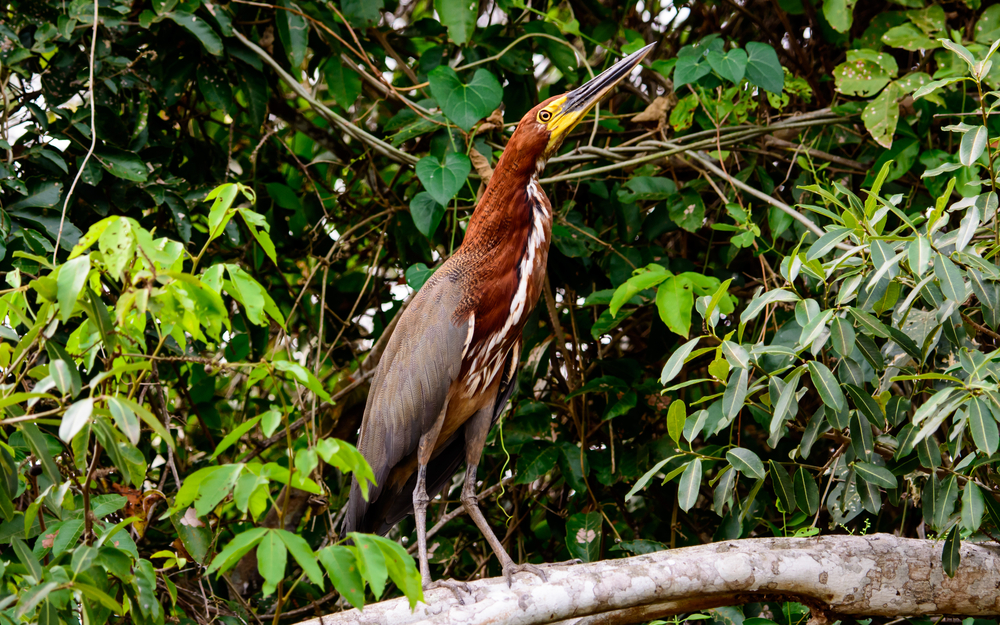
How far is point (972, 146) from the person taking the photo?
2043 millimetres

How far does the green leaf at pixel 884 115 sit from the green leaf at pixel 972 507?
1471mm

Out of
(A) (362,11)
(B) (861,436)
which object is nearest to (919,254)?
(B) (861,436)

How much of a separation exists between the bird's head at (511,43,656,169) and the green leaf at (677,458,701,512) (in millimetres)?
1161

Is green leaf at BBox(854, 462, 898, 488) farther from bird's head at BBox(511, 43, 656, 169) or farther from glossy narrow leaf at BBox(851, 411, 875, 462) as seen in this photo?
bird's head at BBox(511, 43, 656, 169)

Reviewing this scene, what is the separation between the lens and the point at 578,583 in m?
2.08

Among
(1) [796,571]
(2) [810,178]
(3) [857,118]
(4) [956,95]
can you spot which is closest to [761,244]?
(2) [810,178]

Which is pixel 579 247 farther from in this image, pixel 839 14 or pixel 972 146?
pixel 972 146

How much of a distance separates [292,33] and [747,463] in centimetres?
223

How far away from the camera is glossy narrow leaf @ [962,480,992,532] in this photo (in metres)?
1.89

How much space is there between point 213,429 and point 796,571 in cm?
251

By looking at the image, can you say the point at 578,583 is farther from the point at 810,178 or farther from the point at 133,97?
the point at 133,97

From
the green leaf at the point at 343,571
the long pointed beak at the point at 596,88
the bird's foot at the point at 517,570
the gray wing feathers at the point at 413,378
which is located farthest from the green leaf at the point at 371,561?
the long pointed beak at the point at 596,88

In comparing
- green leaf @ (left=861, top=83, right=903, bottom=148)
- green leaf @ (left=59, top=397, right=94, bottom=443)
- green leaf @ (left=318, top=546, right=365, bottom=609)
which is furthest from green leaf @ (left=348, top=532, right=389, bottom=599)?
green leaf @ (left=861, top=83, right=903, bottom=148)

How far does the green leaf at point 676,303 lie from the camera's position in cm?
257
